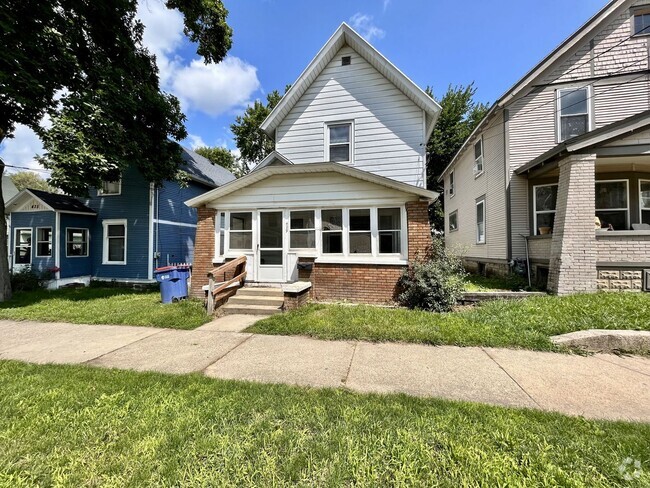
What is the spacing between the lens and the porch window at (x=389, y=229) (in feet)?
24.5

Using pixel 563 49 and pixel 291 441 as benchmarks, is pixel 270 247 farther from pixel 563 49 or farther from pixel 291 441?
pixel 563 49

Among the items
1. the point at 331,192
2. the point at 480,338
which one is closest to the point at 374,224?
the point at 331,192

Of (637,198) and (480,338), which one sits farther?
(637,198)

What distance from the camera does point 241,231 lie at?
8.52 metres

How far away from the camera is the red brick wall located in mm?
7137

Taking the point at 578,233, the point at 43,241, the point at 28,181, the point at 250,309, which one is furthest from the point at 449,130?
the point at 28,181

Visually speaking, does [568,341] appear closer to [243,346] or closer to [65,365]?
[243,346]

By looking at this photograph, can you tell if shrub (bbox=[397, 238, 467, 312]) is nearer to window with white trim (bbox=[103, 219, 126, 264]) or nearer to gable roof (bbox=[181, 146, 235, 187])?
gable roof (bbox=[181, 146, 235, 187])

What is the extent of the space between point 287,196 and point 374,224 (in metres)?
2.68

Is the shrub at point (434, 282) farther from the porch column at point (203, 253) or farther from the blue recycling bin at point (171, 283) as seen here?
the blue recycling bin at point (171, 283)

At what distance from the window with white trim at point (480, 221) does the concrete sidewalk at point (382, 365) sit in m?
8.09

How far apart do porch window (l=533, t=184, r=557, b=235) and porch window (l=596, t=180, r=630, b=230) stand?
3.96 ft

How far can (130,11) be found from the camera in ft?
33.6

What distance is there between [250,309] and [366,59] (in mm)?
9653
